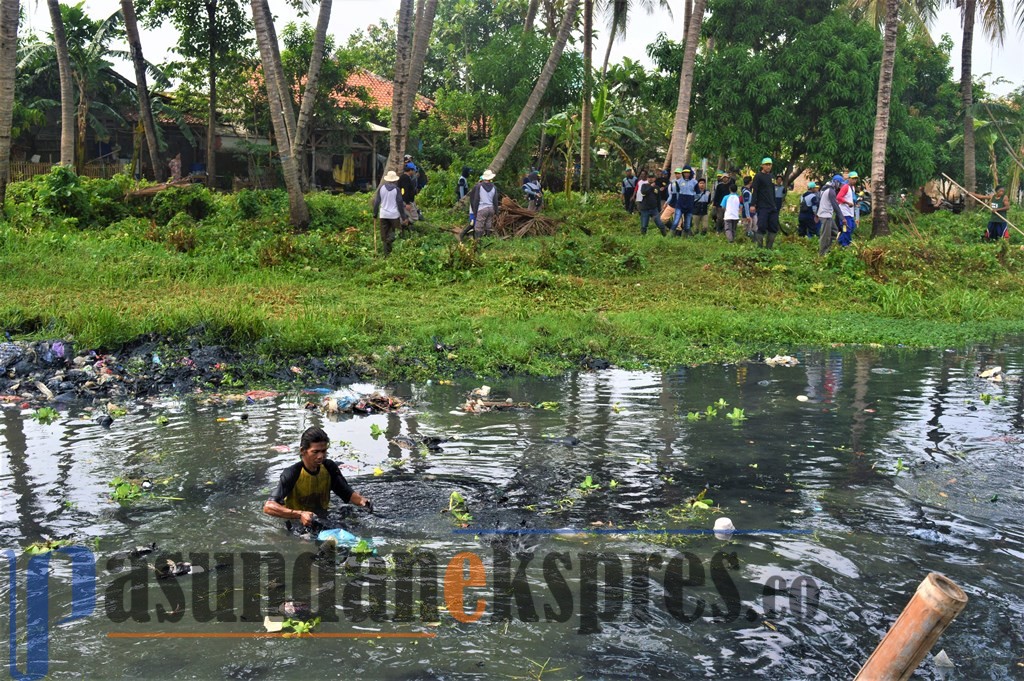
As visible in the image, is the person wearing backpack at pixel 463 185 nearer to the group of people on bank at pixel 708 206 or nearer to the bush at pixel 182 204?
the group of people on bank at pixel 708 206

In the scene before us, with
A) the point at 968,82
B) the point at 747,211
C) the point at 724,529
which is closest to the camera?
the point at 724,529

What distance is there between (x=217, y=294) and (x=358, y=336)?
3219 millimetres

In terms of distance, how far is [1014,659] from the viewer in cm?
509

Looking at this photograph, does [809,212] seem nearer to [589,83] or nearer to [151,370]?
[589,83]

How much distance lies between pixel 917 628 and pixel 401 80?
1645 cm

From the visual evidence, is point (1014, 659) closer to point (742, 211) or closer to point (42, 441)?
point (42, 441)

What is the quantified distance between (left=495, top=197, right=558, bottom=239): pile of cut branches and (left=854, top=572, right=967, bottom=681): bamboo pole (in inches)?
675

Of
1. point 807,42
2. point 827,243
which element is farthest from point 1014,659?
point 807,42

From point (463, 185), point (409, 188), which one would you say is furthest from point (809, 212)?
point (409, 188)

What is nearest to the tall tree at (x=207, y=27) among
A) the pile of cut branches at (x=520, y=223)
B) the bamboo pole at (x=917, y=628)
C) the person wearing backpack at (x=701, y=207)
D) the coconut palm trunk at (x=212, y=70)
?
the coconut palm trunk at (x=212, y=70)

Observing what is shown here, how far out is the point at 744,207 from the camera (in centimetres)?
2031

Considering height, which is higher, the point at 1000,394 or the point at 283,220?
the point at 283,220

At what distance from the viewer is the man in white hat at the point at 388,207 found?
57.2ft

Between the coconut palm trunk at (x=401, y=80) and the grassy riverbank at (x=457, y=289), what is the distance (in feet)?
5.52
